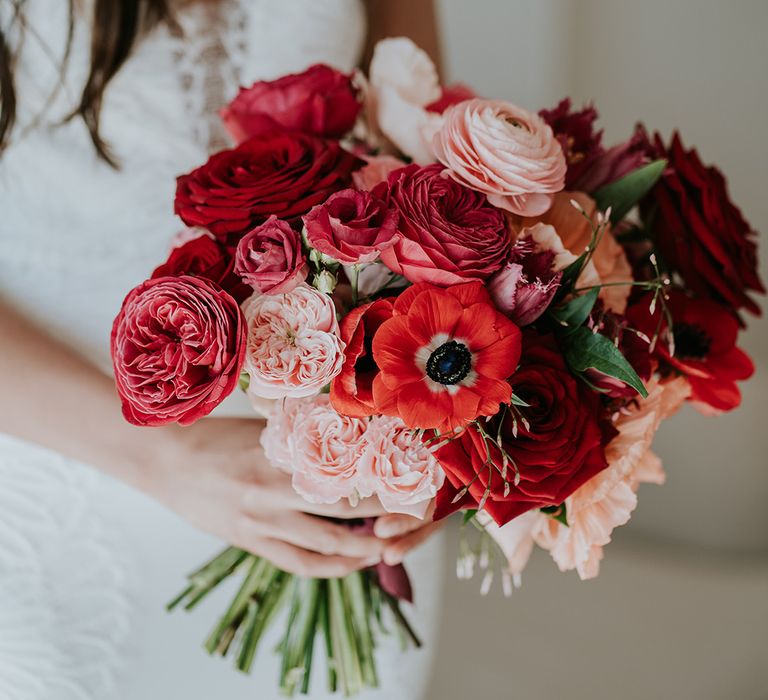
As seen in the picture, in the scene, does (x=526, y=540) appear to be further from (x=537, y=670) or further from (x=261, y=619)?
(x=537, y=670)

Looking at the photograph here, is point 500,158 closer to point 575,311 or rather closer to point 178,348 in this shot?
point 575,311

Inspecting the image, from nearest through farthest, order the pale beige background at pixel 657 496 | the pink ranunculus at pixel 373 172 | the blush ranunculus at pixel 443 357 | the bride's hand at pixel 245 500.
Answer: the blush ranunculus at pixel 443 357
the pink ranunculus at pixel 373 172
the bride's hand at pixel 245 500
the pale beige background at pixel 657 496

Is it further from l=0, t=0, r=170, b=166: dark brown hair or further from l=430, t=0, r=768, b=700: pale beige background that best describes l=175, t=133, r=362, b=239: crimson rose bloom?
l=430, t=0, r=768, b=700: pale beige background

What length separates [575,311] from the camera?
18.6 inches

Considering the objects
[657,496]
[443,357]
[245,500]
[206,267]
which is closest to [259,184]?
[206,267]

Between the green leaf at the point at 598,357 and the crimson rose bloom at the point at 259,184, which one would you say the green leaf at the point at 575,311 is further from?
the crimson rose bloom at the point at 259,184

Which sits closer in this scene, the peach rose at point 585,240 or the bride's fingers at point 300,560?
the peach rose at point 585,240

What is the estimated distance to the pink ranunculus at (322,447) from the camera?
1.54 feet

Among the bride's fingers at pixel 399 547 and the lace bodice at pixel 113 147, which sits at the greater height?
the lace bodice at pixel 113 147

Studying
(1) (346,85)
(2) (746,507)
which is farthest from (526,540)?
(2) (746,507)

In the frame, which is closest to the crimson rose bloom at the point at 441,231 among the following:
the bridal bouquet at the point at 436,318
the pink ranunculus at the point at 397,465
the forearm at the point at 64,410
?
the bridal bouquet at the point at 436,318

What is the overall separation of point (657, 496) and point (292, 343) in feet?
3.74

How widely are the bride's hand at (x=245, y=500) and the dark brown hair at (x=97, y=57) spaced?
334 mm

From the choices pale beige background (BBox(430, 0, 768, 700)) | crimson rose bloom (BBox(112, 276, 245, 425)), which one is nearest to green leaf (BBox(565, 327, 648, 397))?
crimson rose bloom (BBox(112, 276, 245, 425))
